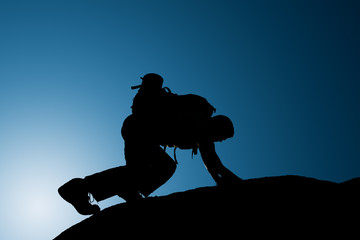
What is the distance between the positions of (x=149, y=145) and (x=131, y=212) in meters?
1.44

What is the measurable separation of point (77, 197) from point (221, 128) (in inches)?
107

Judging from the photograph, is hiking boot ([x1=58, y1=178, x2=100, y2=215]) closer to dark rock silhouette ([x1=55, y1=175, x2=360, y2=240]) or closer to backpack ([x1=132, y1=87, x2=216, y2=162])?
dark rock silhouette ([x1=55, y1=175, x2=360, y2=240])

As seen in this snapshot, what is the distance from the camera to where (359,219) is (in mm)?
2812

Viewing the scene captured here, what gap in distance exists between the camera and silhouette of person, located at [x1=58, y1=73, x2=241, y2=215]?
4.49m

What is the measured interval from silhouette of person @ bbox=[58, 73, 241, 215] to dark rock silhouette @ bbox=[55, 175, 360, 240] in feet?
2.58

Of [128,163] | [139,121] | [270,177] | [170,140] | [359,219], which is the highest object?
[139,121]

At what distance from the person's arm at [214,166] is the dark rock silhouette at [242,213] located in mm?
519

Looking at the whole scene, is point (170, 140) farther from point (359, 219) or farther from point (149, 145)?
point (359, 219)

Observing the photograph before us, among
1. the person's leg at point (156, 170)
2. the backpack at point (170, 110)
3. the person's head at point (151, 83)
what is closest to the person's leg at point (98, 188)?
the person's leg at point (156, 170)

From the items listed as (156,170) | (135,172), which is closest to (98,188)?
(135,172)

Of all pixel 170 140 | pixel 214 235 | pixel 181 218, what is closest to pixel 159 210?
pixel 181 218

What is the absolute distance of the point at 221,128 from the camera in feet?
15.5

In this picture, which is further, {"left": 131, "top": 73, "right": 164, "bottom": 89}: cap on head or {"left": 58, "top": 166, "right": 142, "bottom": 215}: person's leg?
{"left": 131, "top": 73, "right": 164, "bottom": 89}: cap on head

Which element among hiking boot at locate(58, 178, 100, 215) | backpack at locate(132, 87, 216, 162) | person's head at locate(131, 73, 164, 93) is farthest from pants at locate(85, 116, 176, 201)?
person's head at locate(131, 73, 164, 93)
